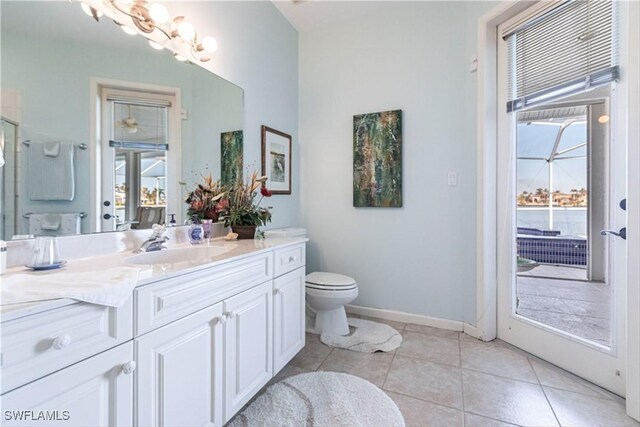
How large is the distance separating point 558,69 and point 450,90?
698 mm

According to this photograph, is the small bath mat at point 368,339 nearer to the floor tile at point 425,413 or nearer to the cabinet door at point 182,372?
the floor tile at point 425,413

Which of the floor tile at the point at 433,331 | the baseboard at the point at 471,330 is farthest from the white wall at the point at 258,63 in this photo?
the baseboard at the point at 471,330

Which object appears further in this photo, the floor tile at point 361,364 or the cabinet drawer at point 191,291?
the floor tile at point 361,364

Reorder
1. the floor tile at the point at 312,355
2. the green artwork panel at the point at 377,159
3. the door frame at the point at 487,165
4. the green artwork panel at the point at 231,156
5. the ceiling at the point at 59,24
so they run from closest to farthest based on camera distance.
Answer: the ceiling at the point at 59,24, the floor tile at the point at 312,355, the green artwork panel at the point at 231,156, the door frame at the point at 487,165, the green artwork panel at the point at 377,159

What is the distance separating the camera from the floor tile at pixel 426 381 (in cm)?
157

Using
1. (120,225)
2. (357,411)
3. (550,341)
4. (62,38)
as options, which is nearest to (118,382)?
(120,225)

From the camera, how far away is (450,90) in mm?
2371

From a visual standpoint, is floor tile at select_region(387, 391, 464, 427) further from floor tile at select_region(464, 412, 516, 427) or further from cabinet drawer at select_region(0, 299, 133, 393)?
cabinet drawer at select_region(0, 299, 133, 393)

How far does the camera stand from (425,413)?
56.8 inches

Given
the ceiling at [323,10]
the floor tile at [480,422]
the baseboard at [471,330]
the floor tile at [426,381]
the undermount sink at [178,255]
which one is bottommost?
the floor tile at [480,422]

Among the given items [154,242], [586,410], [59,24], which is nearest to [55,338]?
[154,242]

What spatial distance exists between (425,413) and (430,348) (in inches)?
28.1

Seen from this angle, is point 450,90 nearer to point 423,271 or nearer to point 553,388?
point 423,271

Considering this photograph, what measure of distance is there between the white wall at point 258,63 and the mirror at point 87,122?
1.08 feet
